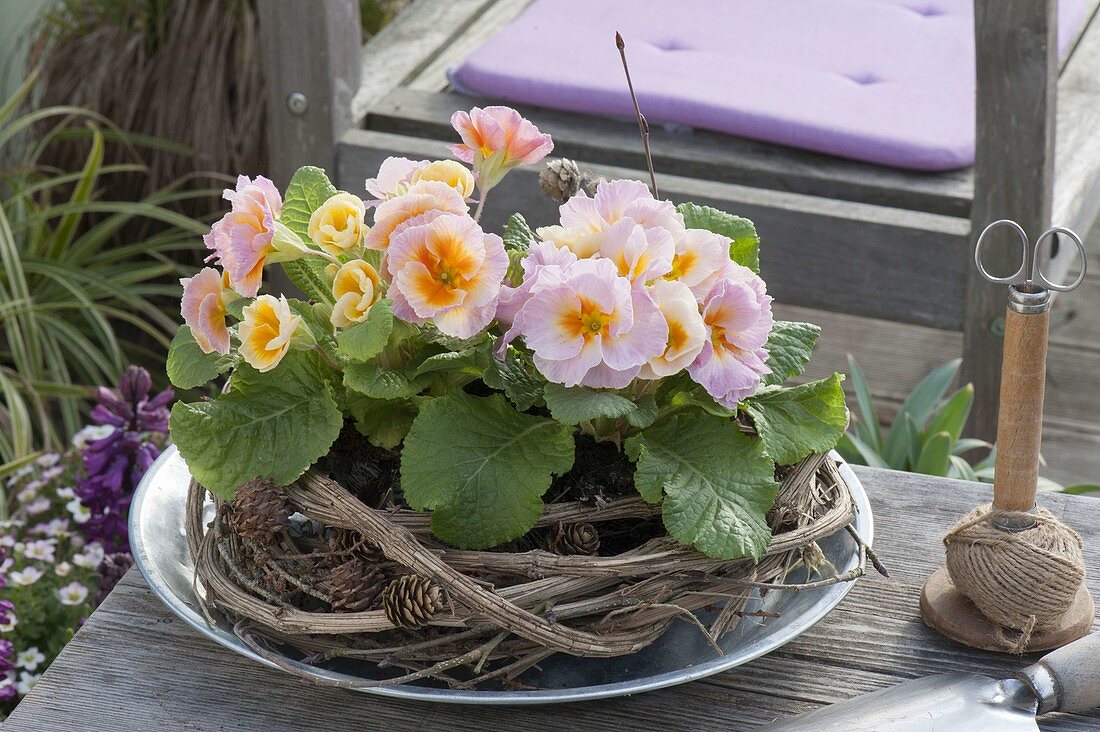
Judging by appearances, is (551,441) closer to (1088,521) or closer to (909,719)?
(909,719)

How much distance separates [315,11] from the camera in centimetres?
175

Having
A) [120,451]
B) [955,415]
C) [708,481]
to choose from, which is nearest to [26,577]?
[120,451]

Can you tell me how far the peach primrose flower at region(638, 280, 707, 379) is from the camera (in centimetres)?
65

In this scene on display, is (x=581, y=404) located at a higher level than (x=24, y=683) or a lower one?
higher

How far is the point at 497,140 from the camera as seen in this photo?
2.47ft

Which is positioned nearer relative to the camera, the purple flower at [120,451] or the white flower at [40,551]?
the purple flower at [120,451]

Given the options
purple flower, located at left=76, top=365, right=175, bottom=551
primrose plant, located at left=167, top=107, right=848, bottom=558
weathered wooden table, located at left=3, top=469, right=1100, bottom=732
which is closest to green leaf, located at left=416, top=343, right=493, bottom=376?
primrose plant, located at left=167, top=107, right=848, bottom=558

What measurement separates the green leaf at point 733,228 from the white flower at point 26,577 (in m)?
0.87

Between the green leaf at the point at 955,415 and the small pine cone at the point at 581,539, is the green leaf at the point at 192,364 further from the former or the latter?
the green leaf at the point at 955,415

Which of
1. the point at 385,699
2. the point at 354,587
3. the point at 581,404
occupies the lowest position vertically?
the point at 385,699

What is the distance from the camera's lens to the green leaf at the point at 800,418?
2.38 feet

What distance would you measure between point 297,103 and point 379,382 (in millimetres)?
1226

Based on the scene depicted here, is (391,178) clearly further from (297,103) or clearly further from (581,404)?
(297,103)

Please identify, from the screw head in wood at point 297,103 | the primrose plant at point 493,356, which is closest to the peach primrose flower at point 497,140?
the primrose plant at point 493,356
